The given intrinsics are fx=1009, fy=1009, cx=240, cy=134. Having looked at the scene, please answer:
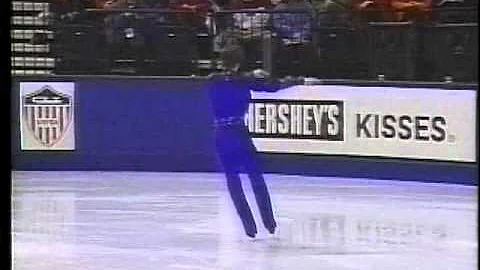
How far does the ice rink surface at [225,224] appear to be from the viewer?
138 inches

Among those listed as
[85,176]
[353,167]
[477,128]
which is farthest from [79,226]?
[477,128]

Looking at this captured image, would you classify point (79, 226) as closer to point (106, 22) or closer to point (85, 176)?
point (85, 176)

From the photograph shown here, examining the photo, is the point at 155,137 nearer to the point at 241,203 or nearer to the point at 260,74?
the point at 260,74

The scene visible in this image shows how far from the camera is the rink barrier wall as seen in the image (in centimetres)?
625

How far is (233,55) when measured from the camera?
20.8 feet

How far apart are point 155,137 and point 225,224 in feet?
7.91

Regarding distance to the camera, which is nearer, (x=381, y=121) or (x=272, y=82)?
(x=381, y=121)

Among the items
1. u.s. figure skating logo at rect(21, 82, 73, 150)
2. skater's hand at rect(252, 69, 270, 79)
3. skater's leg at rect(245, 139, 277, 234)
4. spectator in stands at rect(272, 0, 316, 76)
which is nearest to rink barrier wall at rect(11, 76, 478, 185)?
u.s. figure skating logo at rect(21, 82, 73, 150)

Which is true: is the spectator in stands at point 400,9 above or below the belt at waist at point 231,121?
above

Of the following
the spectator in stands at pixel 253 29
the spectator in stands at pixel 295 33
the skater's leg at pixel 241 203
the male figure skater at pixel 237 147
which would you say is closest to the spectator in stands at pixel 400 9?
the spectator in stands at pixel 295 33

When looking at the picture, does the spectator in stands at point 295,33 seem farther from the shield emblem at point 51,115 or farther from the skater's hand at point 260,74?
the shield emblem at point 51,115

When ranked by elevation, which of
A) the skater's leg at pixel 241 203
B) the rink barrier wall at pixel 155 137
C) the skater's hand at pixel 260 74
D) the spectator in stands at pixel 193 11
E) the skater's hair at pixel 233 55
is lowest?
the rink barrier wall at pixel 155 137

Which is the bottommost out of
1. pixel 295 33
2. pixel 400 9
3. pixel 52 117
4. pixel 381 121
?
pixel 52 117

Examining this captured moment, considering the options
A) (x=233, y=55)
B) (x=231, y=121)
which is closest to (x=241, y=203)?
(x=231, y=121)
